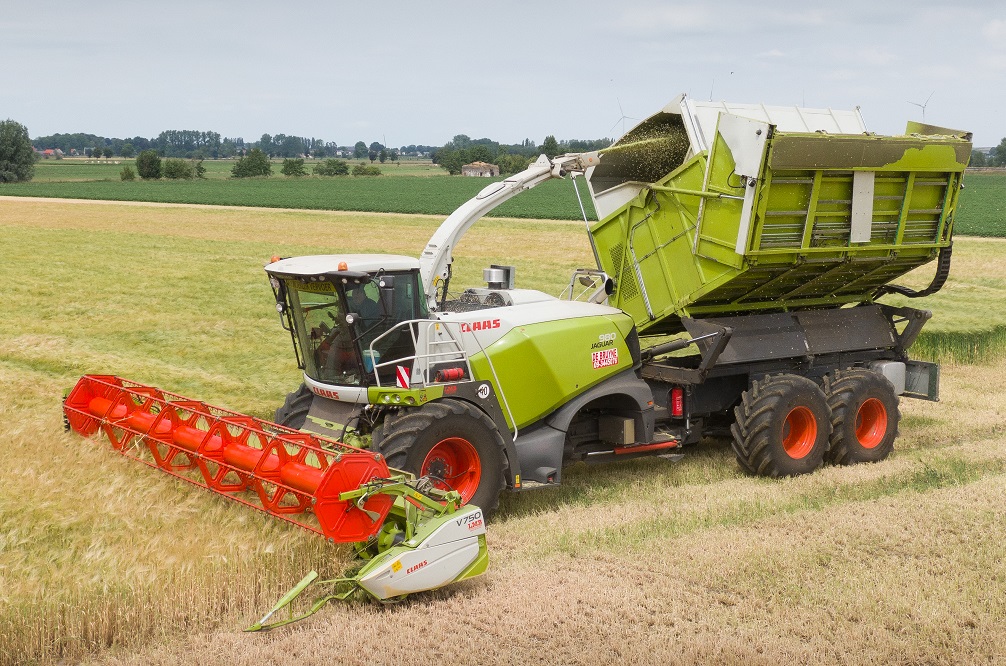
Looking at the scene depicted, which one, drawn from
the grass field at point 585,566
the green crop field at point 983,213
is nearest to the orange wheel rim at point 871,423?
the grass field at point 585,566

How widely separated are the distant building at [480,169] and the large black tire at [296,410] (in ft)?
289

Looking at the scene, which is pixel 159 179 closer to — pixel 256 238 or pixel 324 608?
pixel 256 238

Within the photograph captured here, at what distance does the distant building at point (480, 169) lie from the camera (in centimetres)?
9716

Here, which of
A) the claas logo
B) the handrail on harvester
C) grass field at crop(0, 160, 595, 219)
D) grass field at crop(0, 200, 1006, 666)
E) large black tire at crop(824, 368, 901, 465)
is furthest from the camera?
grass field at crop(0, 160, 595, 219)

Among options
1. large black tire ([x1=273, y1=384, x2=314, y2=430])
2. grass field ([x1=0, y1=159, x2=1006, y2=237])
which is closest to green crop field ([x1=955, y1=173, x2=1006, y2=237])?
grass field ([x1=0, y1=159, x2=1006, y2=237])

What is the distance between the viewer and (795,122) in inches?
382

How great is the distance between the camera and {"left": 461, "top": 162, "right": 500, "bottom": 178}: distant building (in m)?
97.2

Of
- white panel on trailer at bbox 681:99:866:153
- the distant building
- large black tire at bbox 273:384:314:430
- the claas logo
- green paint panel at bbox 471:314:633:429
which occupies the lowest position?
large black tire at bbox 273:384:314:430

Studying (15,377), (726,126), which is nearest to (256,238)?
(15,377)

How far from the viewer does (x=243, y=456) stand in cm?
743

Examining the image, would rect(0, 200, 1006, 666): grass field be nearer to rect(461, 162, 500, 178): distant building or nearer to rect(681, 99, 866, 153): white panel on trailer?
rect(681, 99, 866, 153): white panel on trailer

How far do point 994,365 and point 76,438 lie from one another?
1277 centimetres

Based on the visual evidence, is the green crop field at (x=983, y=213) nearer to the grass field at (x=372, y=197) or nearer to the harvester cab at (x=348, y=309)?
the grass field at (x=372, y=197)

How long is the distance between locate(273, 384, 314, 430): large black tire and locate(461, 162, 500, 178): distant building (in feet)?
289
